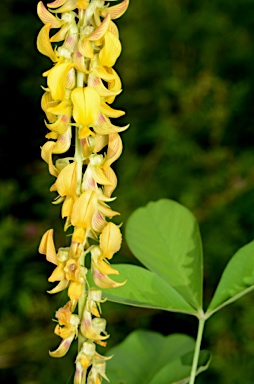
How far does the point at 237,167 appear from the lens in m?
1.55

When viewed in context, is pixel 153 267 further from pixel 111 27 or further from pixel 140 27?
pixel 140 27

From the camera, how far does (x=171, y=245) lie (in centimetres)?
76

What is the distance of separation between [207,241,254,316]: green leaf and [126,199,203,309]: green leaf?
0.03 m

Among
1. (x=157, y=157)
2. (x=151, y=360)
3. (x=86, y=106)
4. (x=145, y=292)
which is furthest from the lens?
(x=157, y=157)

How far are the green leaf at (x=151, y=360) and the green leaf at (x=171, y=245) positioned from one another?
A: 2.6 inches

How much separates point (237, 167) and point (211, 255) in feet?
0.65

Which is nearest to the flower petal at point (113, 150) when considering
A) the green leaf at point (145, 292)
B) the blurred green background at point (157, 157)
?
the green leaf at point (145, 292)

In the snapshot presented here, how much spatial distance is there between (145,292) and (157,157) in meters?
0.94

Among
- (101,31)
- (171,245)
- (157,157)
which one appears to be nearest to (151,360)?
(171,245)

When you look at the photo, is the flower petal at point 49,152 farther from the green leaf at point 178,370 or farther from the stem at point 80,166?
the green leaf at point 178,370

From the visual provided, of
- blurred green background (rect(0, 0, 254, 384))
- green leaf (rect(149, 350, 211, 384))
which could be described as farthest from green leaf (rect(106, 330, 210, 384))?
blurred green background (rect(0, 0, 254, 384))

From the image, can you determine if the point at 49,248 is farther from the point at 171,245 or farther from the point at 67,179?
the point at 171,245

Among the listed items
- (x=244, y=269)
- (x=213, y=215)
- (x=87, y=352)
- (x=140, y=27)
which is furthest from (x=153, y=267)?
(x=140, y=27)

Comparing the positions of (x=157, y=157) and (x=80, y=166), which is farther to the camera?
(x=157, y=157)
